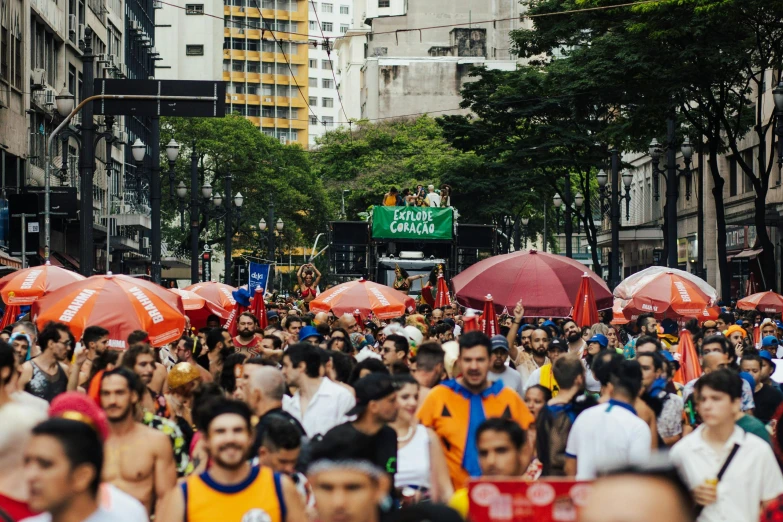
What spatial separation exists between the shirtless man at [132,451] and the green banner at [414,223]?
26208 millimetres

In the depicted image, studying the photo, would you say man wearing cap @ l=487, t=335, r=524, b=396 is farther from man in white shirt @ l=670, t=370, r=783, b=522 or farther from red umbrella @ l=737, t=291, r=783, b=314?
red umbrella @ l=737, t=291, r=783, b=314

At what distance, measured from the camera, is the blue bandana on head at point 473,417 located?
879 cm

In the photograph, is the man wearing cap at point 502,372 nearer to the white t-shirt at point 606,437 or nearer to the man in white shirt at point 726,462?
the white t-shirt at point 606,437

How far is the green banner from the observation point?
34062mm

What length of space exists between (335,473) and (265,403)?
4272 mm

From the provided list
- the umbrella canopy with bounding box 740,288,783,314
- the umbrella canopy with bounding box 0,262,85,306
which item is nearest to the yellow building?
the umbrella canopy with bounding box 740,288,783,314

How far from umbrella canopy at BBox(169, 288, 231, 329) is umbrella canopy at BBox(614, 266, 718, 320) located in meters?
6.10

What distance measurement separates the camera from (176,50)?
119500 mm

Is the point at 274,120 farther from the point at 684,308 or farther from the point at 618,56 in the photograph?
the point at 684,308

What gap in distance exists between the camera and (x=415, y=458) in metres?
8.03

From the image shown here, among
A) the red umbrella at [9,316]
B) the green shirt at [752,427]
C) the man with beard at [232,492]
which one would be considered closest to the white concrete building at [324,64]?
the red umbrella at [9,316]

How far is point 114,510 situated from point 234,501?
Answer: 102 centimetres

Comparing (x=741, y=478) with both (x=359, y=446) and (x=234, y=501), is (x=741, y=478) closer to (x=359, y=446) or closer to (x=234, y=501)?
(x=359, y=446)

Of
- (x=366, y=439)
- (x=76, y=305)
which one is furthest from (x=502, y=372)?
(x=366, y=439)
